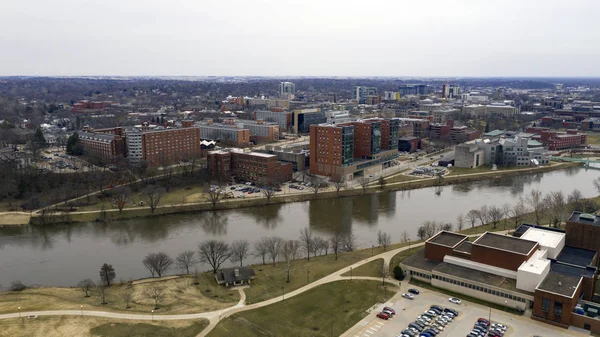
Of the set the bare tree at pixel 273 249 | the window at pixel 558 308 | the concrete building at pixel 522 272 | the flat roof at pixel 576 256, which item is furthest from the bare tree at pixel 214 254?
the flat roof at pixel 576 256

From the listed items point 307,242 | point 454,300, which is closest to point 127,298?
point 307,242

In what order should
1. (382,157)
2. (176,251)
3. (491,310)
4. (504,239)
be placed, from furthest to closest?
(382,157) < (176,251) < (504,239) < (491,310)

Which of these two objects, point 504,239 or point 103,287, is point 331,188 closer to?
point 504,239

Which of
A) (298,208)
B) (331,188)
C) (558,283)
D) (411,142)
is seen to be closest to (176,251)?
(298,208)

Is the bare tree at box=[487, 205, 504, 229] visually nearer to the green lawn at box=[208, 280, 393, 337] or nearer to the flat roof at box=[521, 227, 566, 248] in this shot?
the flat roof at box=[521, 227, 566, 248]

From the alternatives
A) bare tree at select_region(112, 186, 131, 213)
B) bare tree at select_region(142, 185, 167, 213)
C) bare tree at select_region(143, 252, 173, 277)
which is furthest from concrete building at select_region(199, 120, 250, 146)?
bare tree at select_region(143, 252, 173, 277)

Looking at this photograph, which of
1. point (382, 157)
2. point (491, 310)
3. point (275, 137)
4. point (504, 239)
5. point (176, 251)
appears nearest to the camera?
point (491, 310)
